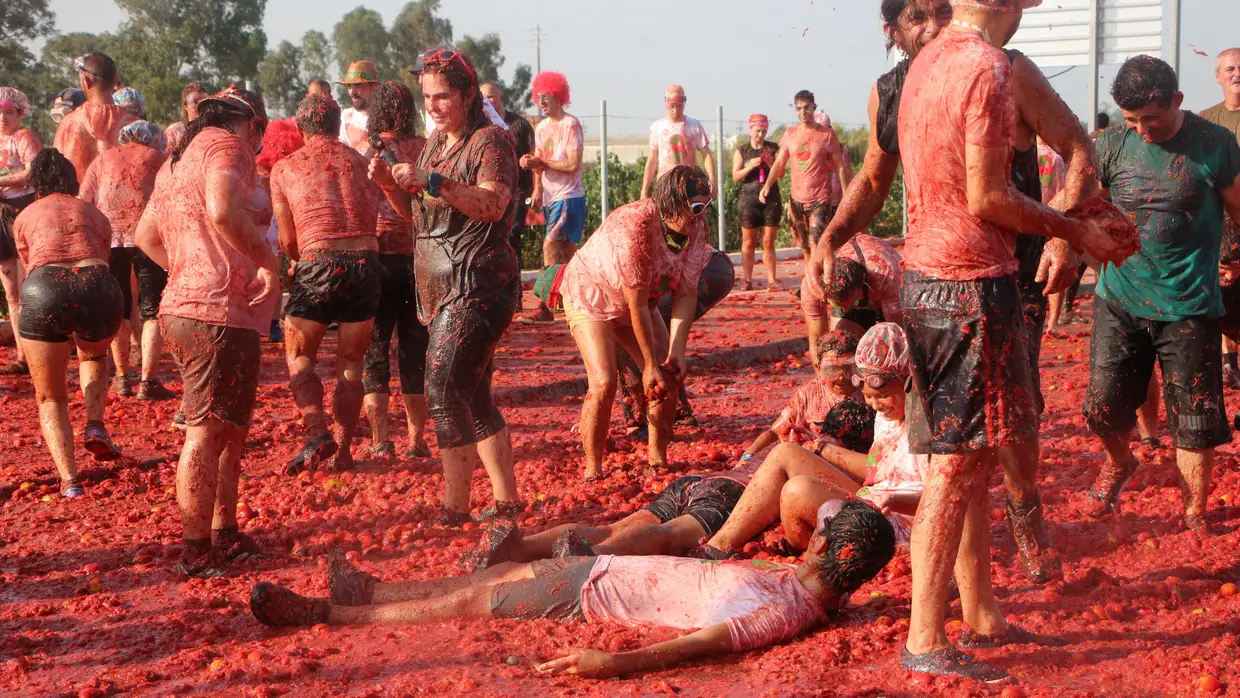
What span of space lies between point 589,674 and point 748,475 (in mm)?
2090

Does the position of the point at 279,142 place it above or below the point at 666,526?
above

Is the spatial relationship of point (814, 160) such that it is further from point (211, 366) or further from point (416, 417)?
point (211, 366)

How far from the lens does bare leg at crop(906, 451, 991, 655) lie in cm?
405

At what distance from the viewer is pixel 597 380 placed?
7.05 meters

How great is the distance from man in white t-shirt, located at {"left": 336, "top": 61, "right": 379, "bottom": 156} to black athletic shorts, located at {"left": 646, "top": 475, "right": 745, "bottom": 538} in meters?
3.40

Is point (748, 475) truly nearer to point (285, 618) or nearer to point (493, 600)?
point (493, 600)

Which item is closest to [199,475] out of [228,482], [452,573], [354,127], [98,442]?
[228,482]

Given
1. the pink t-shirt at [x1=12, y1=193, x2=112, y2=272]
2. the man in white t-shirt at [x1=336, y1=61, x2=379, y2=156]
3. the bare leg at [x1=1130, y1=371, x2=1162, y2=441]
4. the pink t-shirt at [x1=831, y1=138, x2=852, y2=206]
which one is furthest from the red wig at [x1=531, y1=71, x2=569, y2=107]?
the bare leg at [x1=1130, y1=371, x2=1162, y2=441]

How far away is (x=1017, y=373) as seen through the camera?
4043 millimetres

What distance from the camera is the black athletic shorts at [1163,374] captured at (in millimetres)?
A: 5691

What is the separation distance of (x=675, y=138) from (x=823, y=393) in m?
9.10

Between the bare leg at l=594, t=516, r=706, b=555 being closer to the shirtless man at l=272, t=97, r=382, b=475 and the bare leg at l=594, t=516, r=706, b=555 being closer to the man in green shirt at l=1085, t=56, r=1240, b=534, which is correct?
the man in green shirt at l=1085, t=56, r=1240, b=534

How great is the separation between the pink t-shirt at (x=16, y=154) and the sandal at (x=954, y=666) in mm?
8724

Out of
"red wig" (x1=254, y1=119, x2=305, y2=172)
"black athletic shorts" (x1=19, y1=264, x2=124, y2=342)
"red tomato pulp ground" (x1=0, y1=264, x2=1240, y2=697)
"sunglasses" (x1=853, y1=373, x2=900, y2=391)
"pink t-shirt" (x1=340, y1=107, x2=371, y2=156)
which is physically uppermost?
"pink t-shirt" (x1=340, y1=107, x2=371, y2=156)
